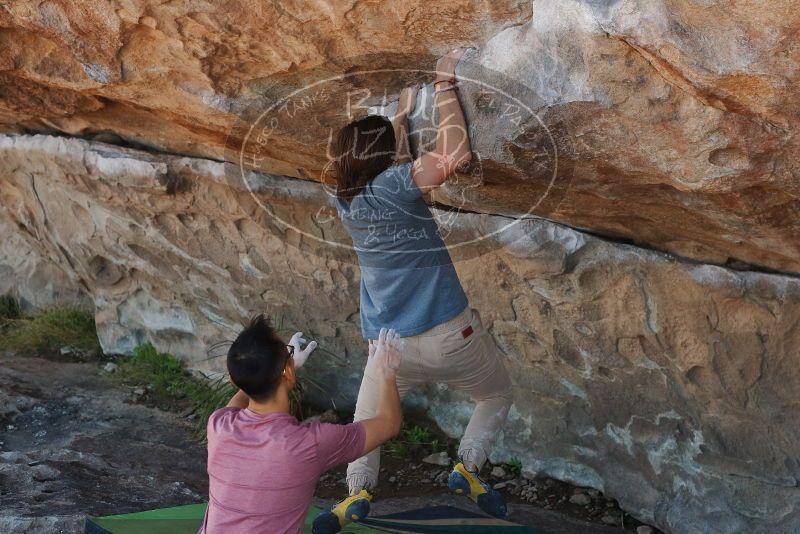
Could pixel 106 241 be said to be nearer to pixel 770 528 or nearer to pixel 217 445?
pixel 217 445

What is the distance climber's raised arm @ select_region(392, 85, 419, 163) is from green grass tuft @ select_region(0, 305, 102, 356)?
3.18 m

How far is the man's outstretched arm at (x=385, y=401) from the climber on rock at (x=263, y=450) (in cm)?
11

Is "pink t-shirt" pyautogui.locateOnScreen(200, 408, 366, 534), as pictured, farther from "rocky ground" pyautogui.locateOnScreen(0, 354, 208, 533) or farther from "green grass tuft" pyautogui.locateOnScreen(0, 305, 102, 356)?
"green grass tuft" pyautogui.locateOnScreen(0, 305, 102, 356)

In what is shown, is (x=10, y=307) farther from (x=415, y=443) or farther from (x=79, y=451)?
(x=415, y=443)

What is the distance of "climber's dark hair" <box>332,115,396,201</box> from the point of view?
265cm

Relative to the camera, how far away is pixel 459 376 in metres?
2.90

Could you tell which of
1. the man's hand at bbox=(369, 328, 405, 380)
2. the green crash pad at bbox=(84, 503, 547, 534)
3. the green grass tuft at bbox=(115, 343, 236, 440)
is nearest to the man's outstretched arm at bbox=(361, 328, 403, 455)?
the man's hand at bbox=(369, 328, 405, 380)

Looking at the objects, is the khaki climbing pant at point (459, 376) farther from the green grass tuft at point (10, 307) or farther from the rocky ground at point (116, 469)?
the green grass tuft at point (10, 307)

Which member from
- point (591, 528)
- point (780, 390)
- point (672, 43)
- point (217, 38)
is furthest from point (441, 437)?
point (672, 43)

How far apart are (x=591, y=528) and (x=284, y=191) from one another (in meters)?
1.78

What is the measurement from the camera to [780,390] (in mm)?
3156

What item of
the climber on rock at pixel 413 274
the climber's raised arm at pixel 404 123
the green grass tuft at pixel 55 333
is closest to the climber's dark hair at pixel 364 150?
the climber on rock at pixel 413 274

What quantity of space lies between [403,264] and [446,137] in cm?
40

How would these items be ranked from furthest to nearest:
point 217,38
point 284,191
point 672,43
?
point 284,191 < point 217,38 < point 672,43
